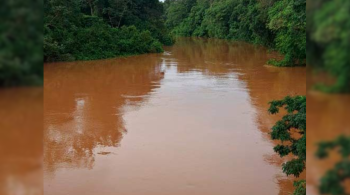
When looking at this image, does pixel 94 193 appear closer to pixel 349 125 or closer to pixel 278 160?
pixel 278 160

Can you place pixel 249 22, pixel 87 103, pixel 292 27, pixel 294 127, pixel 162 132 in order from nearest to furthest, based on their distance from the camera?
1. pixel 294 127
2. pixel 162 132
3. pixel 87 103
4. pixel 292 27
5. pixel 249 22

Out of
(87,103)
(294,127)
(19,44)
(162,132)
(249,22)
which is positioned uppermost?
(249,22)

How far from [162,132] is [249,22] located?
58.7ft

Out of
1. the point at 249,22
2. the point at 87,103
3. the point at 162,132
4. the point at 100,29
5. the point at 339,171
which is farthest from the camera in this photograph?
the point at 249,22

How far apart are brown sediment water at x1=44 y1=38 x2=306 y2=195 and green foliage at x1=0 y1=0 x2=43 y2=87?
434 cm

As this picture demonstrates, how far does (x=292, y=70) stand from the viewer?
47.9ft

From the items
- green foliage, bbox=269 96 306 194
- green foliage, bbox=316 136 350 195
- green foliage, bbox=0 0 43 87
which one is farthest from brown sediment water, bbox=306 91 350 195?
green foliage, bbox=269 96 306 194

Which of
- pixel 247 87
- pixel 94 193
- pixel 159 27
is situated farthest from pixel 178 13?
pixel 94 193

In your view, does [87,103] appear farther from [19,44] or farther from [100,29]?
[100,29]

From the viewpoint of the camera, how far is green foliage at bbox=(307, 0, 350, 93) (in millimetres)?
494

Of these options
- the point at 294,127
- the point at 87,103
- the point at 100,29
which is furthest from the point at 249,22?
the point at 294,127

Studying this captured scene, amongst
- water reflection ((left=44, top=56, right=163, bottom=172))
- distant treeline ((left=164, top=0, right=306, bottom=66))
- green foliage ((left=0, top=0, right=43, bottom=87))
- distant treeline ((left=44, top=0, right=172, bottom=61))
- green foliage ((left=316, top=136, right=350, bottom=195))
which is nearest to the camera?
green foliage ((left=316, top=136, right=350, bottom=195))

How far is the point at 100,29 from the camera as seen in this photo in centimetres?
1864

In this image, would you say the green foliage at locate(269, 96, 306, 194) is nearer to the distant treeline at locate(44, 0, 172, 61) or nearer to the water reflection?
the water reflection
